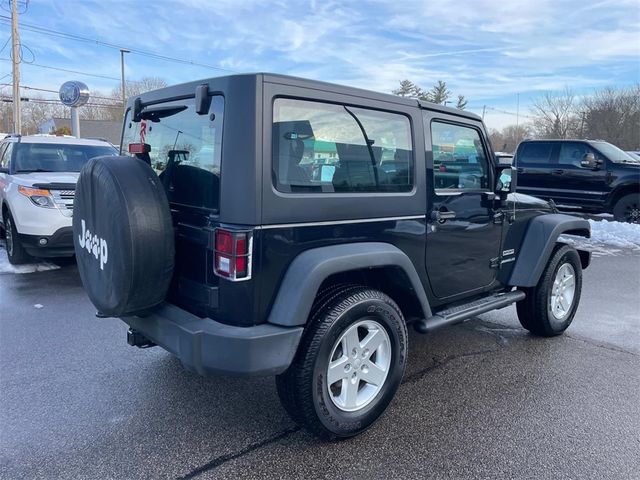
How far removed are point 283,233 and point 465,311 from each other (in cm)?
173

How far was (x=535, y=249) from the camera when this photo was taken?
4.27 metres

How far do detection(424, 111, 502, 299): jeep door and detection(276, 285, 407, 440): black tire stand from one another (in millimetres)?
725

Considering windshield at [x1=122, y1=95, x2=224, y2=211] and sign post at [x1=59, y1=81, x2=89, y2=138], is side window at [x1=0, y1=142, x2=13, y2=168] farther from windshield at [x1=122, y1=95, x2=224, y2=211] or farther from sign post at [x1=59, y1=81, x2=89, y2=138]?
windshield at [x1=122, y1=95, x2=224, y2=211]

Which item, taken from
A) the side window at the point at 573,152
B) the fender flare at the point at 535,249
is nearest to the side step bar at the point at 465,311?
the fender flare at the point at 535,249

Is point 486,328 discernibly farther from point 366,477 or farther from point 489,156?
point 366,477

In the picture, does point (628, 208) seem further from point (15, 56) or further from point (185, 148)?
point (15, 56)

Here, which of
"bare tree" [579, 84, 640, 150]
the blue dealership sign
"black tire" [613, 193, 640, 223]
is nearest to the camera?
"black tire" [613, 193, 640, 223]

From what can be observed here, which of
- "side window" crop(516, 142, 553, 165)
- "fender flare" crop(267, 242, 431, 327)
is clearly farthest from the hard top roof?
"side window" crop(516, 142, 553, 165)

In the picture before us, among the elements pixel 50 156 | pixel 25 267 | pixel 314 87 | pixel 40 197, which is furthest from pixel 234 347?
pixel 50 156

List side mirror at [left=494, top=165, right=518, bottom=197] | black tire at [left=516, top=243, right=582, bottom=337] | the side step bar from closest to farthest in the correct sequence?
the side step bar < side mirror at [left=494, top=165, right=518, bottom=197] < black tire at [left=516, top=243, right=582, bottom=337]

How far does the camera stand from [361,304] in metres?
2.78

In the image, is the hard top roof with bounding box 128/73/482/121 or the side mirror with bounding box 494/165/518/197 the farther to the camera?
the side mirror with bounding box 494/165/518/197

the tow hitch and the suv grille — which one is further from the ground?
the suv grille

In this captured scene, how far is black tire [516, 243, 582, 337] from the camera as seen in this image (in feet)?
14.3
